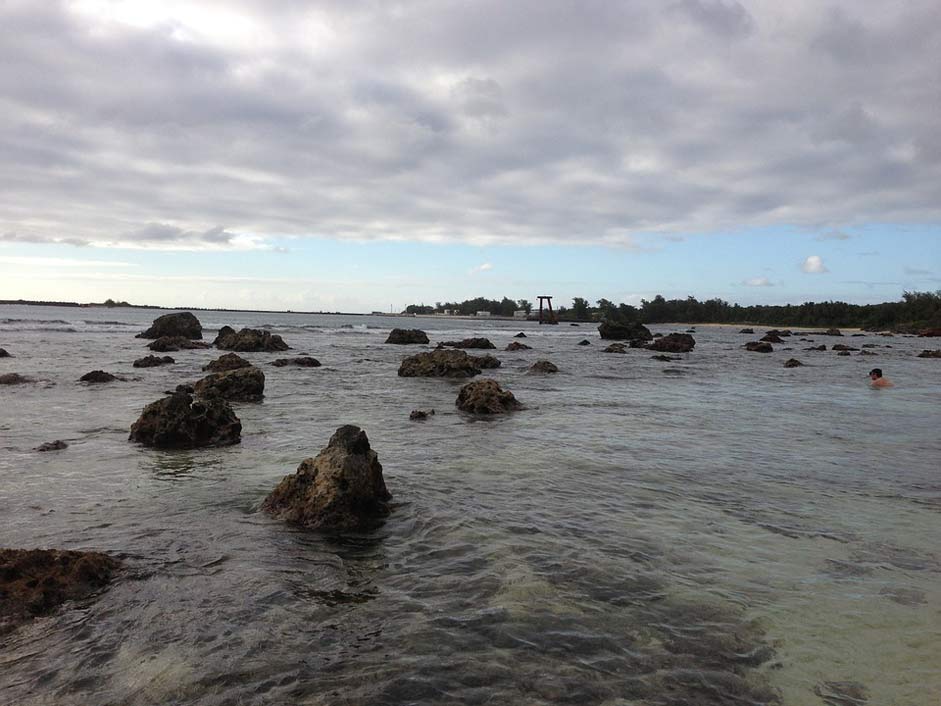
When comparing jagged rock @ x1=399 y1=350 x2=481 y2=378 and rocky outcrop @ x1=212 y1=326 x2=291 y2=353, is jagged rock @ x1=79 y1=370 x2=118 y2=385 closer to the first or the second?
jagged rock @ x1=399 y1=350 x2=481 y2=378

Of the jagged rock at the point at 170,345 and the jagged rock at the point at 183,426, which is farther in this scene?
the jagged rock at the point at 170,345

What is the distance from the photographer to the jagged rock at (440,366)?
25.7m

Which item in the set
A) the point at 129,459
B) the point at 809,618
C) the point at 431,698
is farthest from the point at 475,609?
the point at 129,459

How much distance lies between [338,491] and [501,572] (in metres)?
2.34

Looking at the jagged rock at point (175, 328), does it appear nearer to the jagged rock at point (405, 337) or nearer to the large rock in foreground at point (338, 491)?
the jagged rock at point (405, 337)

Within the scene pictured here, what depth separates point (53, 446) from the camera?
10.4m

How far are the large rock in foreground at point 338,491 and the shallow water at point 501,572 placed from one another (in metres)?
0.34

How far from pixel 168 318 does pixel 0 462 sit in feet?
141

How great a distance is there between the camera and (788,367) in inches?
1339

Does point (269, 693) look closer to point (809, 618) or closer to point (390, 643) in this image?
point (390, 643)

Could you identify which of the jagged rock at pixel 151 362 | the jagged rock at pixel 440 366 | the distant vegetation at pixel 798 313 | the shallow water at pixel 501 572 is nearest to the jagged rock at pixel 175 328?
the jagged rock at pixel 151 362

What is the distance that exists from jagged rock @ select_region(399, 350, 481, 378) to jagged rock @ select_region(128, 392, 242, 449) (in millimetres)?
13916

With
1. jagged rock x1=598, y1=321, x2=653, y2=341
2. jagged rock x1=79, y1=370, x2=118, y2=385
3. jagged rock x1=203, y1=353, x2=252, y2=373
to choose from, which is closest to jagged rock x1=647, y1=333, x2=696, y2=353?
jagged rock x1=598, y1=321, x2=653, y2=341

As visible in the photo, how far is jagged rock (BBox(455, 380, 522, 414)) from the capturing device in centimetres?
1596
